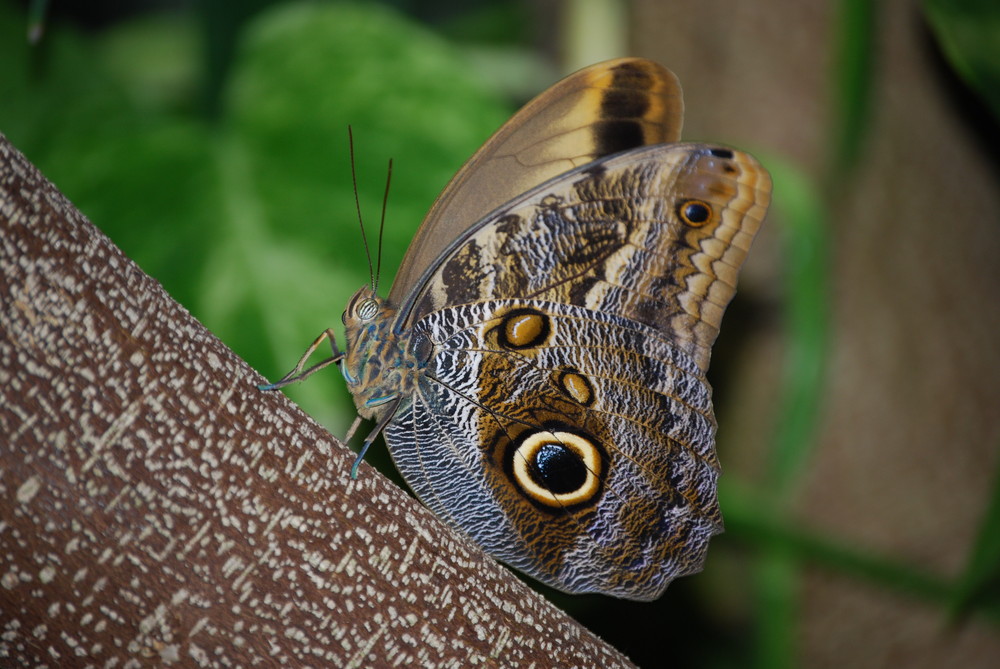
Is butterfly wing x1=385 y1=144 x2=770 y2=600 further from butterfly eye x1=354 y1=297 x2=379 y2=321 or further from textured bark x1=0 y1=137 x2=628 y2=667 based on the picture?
textured bark x1=0 y1=137 x2=628 y2=667

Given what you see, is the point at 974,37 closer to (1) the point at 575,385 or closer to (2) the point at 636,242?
(2) the point at 636,242

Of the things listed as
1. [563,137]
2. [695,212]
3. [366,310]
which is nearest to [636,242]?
[695,212]

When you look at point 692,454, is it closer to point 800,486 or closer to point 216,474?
point 216,474

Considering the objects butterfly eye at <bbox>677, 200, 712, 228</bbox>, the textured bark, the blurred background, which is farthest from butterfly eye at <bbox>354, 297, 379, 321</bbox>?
the blurred background

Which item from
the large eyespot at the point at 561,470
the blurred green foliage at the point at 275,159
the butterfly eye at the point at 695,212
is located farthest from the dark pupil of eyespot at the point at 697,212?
the blurred green foliage at the point at 275,159

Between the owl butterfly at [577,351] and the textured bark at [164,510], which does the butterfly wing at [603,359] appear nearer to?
the owl butterfly at [577,351]

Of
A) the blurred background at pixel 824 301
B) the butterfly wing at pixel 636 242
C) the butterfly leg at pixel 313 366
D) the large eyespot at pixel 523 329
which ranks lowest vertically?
the blurred background at pixel 824 301

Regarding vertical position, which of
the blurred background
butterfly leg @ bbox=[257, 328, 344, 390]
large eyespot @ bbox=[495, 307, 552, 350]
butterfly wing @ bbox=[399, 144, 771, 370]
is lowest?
the blurred background
